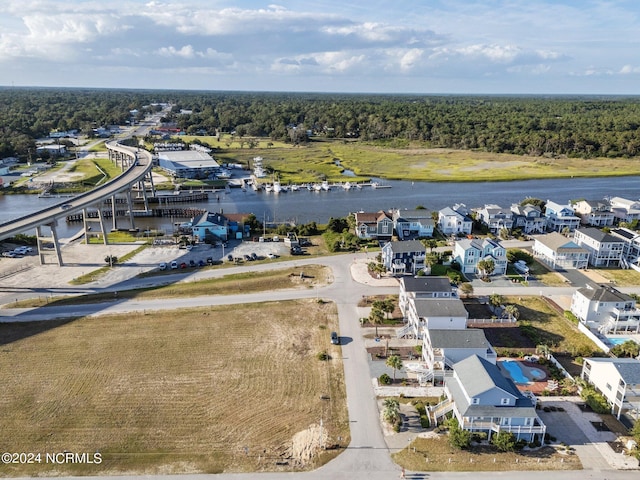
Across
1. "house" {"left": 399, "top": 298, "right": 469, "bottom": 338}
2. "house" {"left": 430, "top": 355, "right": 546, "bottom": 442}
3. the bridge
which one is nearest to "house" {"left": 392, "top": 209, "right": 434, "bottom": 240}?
"house" {"left": 399, "top": 298, "right": 469, "bottom": 338}

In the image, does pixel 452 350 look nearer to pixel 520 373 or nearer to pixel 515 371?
pixel 515 371

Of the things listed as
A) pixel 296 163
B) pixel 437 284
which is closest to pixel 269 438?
pixel 437 284

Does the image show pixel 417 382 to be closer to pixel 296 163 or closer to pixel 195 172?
pixel 195 172

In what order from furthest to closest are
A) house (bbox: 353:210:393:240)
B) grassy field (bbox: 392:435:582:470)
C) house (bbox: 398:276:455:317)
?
house (bbox: 353:210:393:240), house (bbox: 398:276:455:317), grassy field (bbox: 392:435:582:470)

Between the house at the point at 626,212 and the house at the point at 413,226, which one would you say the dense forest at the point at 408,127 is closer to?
the house at the point at 626,212

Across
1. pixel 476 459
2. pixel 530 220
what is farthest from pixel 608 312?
pixel 530 220

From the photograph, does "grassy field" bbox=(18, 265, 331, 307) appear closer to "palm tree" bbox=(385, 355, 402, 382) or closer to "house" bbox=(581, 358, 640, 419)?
"palm tree" bbox=(385, 355, 402, 382)

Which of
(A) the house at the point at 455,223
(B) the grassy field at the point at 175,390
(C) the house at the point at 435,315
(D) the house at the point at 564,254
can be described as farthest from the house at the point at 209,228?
(D) the house at the point at 564,254
